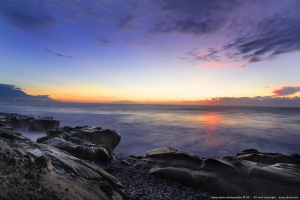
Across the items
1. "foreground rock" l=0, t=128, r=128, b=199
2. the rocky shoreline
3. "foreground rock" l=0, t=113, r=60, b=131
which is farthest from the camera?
"foreground rock" l=0, t=113, r=60, b=131

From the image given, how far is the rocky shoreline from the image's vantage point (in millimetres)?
4066

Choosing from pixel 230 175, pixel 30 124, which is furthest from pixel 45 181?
pixel 30 124

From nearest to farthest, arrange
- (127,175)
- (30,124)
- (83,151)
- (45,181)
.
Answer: (45,181)
(127,175)
(83,151)
(30,124)

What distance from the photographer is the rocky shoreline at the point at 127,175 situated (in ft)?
13.3

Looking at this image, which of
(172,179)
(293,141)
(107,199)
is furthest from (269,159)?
(293,141)

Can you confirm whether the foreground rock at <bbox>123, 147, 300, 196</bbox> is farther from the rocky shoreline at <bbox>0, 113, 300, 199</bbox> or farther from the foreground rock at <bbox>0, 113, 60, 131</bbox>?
the foreground rock at <bbox>0, 113, 60, 131</bbox>

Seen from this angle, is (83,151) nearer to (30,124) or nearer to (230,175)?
(230,175)

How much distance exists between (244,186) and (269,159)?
4455 mm

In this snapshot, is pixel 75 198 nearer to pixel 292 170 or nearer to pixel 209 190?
pixel 209 190

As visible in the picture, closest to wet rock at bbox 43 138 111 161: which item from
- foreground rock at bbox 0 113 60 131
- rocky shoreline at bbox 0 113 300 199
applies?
rocky shoreline at bbox 0 113 300 199

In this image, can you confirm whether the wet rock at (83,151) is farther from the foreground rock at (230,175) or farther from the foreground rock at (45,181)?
the foreground rock at (45,181)

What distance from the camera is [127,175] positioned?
27.3ft

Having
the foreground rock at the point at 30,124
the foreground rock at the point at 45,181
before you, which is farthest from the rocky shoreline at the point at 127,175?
the foreground rock at the point at 30,124

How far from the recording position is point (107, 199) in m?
4.75
